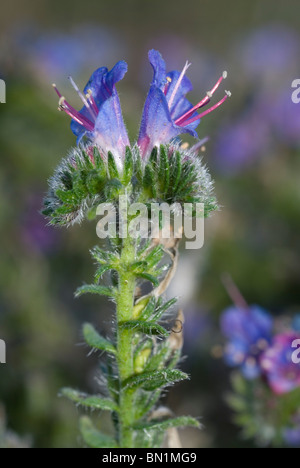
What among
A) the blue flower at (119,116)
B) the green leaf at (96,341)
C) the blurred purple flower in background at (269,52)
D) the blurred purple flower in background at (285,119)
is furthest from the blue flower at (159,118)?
the blurred purple flower in background at (269,52)

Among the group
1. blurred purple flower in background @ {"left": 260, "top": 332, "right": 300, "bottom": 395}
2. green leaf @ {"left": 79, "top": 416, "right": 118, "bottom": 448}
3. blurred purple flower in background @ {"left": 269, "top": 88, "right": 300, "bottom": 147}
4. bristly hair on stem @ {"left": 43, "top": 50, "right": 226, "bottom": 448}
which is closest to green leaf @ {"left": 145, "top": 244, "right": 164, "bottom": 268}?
bristly hair on stem @ {"left": 43, "top": 50, "right": 226, "bottom": 448}

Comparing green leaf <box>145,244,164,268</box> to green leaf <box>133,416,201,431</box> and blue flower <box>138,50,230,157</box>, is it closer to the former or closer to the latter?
Answer: blue flower <box>138,50,230,157</box>

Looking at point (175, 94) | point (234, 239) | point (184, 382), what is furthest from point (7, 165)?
point (175, 94)

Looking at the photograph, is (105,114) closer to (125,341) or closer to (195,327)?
(125,341)

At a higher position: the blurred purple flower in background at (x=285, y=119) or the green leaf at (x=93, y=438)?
the blurred purple flower in background at (x=285, y=119)

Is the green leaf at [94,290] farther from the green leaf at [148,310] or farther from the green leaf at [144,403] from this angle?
the green leaf at [144,403]

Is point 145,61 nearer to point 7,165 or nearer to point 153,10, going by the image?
point 153,10
